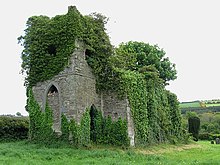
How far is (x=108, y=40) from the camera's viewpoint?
24.4 m

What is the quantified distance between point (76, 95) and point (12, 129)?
32.4 ft

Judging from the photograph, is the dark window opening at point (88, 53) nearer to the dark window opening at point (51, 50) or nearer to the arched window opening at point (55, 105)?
the dark window opening at point (51, 50)

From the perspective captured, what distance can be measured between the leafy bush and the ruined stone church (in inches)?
260

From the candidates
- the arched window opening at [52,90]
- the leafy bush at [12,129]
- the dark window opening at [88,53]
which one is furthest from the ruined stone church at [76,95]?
the leafy bush at [12,129]

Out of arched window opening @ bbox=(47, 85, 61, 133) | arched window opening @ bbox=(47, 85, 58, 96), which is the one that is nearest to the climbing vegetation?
arched window opening @ bbox=(47, 85, 61, 133)

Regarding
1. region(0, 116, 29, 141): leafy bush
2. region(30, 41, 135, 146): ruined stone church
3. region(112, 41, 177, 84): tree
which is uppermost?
region(112, 41, 177, 84): tree

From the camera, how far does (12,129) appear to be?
93.6 feet

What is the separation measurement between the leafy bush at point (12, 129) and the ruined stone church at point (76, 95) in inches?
260

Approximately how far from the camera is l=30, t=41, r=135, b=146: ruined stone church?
21391 millimetres

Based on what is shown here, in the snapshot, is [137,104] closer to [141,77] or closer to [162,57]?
[141,77]

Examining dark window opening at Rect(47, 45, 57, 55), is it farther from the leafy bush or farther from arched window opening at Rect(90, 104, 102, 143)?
the leafy bush

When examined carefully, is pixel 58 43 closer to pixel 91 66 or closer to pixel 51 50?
pixel 51 50

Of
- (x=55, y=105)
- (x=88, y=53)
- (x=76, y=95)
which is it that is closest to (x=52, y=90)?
(x=55, y=105)

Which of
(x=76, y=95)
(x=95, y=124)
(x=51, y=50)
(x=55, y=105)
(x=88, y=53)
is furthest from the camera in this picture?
(x=88, y=53)
